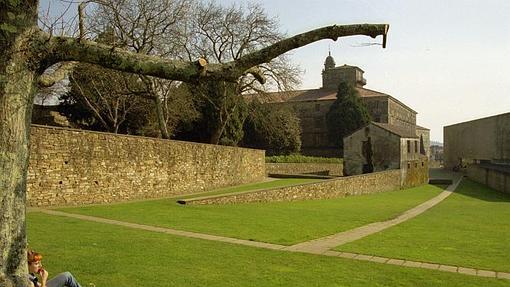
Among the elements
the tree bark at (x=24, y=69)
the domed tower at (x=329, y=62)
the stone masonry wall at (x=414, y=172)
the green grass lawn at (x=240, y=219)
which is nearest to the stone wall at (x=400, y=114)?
the domed tower at (x=329, y=62)

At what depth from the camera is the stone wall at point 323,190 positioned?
20109 millimetres

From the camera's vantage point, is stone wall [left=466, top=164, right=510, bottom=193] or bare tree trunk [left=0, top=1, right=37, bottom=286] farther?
stone wall [left=466, top=164, right=510, bottom=193]

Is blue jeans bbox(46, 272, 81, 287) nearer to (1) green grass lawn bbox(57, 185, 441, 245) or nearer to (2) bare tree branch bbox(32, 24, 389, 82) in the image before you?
(2) bare tree branch bbox(32, 24, 389, 82)

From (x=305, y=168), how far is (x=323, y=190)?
2357 cm

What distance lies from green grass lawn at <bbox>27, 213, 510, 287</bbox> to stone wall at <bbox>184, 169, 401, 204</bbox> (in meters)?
8.90

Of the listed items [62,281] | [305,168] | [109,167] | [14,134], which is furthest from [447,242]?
[305,168]

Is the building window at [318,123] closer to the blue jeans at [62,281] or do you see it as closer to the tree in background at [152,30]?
the tree in background at [152,30]

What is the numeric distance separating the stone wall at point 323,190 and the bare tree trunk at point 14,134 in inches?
546

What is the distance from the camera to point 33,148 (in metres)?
15.4

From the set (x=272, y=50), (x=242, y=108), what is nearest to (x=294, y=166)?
(x=242, y=108)

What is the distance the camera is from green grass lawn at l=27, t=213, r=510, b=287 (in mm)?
6961

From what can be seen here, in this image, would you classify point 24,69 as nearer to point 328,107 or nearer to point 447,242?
point 447,242

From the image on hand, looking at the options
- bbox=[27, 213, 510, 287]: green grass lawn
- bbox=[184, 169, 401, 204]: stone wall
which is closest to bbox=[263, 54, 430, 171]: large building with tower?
bbox=[184, 169, 401, 204]: stone wall

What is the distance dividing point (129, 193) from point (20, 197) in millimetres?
A: 15927
